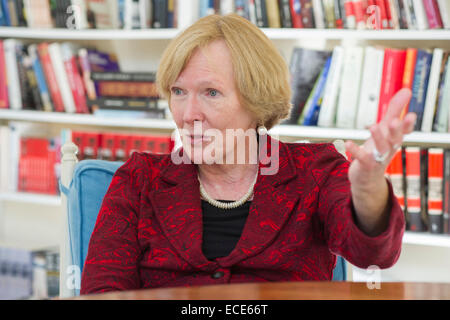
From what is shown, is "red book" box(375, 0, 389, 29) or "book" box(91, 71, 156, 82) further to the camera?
"book" box(91, 71, 156, 82)

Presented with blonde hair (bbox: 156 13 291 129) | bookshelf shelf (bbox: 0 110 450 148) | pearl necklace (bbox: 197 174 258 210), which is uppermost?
blonde hair (bbox: 156 13 291 129)

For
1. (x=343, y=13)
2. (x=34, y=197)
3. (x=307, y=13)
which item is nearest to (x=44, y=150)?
(x=34, y=197)

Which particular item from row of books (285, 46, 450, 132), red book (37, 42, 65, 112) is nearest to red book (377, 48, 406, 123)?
row of books (285, 46, 450, 132)

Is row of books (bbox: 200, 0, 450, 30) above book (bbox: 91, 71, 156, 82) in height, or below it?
above

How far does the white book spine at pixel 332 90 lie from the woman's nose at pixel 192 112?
0.99 metres

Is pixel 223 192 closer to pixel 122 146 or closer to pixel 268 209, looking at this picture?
pixel 268 209

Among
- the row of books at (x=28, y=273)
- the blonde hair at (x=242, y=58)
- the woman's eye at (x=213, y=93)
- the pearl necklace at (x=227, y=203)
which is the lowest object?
the row of books at (x=28, y=273)

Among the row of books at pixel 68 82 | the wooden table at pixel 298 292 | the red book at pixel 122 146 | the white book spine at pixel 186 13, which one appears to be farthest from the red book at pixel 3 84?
the wooden table at pixel 298 292

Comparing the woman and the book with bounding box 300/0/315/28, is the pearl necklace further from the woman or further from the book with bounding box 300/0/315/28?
the book with bounding box 300/0/315/28

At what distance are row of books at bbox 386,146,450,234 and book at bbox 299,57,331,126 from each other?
32cm

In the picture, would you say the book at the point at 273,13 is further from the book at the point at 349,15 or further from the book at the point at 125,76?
the book at the point at 125,76

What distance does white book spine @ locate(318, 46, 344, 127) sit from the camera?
81.9 inches

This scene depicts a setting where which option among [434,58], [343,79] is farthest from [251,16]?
[434,58]

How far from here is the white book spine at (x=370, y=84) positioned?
2.03 meters
